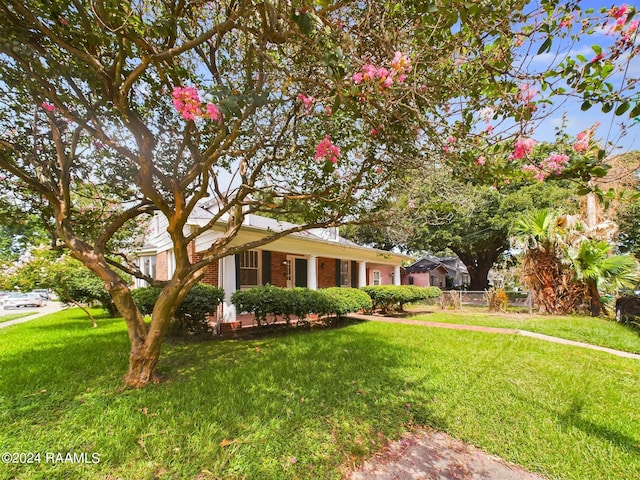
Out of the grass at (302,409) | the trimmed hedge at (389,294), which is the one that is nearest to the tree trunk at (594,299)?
the trimmed hedge at (389,294)

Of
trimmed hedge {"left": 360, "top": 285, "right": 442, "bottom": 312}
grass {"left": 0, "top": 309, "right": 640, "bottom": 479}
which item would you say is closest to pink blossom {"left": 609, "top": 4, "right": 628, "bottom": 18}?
grass {"left": 0, "top": 309, "right": 640, "bottom": 479}

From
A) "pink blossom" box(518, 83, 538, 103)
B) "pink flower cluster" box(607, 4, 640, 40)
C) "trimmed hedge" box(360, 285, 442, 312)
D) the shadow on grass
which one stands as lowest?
the shadow on grass

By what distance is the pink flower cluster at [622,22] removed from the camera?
93.8 inches

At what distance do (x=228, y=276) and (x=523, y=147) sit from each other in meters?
8.04

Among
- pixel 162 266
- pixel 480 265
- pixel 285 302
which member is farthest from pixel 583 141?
pixel 480 265

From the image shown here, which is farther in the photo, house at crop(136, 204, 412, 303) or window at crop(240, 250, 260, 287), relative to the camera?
window at crop(240, 250, 260, 287)

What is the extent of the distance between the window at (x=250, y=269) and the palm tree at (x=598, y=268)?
1182cm

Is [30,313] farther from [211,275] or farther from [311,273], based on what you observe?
[311,273]

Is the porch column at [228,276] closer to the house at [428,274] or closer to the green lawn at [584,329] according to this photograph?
the green lawn at [584,329]

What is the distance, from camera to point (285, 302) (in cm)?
831

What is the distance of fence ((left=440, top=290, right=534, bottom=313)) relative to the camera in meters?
15.4

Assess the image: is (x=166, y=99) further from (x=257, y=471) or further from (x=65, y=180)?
(x=257, y=471)

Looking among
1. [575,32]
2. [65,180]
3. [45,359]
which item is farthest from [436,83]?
[45,359]

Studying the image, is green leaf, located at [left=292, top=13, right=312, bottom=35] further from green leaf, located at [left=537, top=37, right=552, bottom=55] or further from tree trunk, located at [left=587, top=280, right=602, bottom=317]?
tree trunk, located at [left=587, top=280, right=602, bottom=317]
